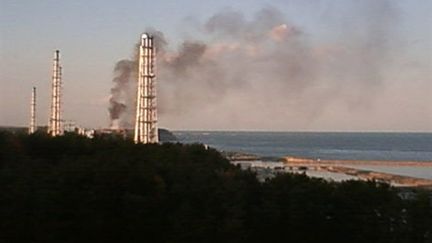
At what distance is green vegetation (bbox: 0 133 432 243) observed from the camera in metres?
2.17

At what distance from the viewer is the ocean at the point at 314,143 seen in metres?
3.53

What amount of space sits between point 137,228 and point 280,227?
0.49 m

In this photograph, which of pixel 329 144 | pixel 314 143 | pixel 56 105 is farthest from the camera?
pixel 329 144

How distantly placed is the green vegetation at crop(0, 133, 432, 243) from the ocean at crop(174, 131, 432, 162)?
748 mm

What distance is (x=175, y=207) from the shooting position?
2.28 meters

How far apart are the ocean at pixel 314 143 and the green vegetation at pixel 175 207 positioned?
0.75 m

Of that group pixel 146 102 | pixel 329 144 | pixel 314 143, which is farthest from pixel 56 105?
pixel 329 144

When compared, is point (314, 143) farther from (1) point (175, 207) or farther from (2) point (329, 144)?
(1) point (175, 207)

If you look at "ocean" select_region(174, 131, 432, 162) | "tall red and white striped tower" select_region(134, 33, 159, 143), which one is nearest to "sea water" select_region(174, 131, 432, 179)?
"ocean" select_region(174, 131, 432, 162)

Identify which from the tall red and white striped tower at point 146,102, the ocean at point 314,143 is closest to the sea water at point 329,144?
the ocean at point 314,143

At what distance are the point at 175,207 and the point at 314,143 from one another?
15.7ft

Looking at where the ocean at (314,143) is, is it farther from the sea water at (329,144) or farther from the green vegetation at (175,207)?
the green vegetation at (175,207)

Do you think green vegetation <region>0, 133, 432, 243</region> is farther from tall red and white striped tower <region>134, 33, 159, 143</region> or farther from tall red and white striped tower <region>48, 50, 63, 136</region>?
tall red and white striped tower <region>134, 33, 159, 143</region>

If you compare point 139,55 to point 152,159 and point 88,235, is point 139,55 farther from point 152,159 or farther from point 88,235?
point 88,235
